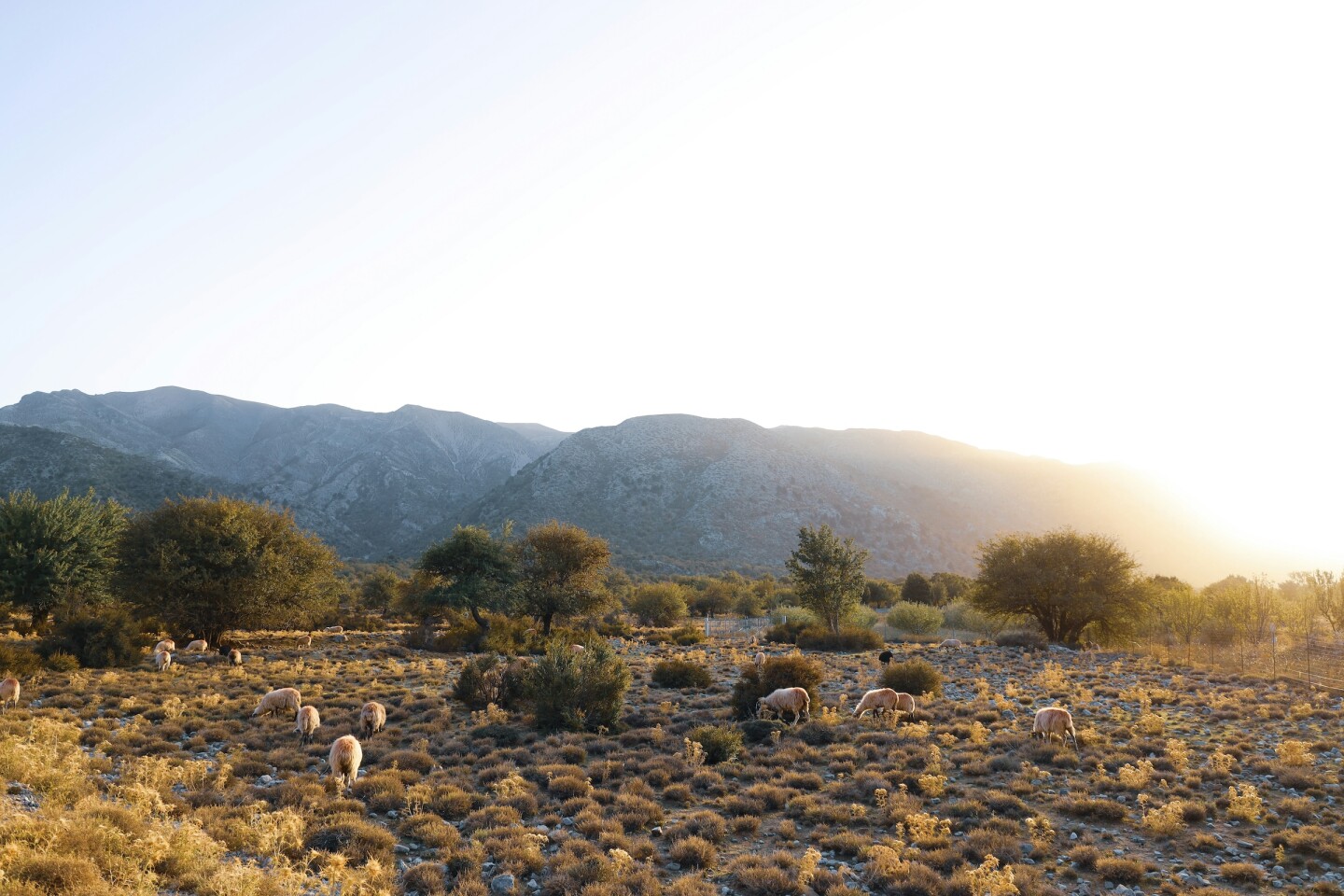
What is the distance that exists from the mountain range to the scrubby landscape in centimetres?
7341

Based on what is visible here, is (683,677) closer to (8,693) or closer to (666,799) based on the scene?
(666,799)

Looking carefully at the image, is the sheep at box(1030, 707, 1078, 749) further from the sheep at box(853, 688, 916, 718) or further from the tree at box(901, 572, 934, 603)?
the tree at box(901, 572, 934, 603)

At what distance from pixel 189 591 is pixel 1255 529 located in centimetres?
22305

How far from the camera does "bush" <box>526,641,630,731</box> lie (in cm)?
1752

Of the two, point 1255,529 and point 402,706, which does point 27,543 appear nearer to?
point 402,706

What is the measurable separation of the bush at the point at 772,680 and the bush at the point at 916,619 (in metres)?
30.6

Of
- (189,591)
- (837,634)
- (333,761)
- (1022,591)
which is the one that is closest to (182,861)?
(333,761)

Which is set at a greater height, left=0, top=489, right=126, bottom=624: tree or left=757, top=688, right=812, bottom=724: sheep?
left=0, top=489, right=126, bottom=624: tree

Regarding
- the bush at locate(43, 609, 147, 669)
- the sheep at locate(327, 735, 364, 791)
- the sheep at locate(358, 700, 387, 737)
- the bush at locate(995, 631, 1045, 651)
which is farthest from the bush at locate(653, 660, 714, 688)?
the bush at locate(995, 631, 1045, 651)

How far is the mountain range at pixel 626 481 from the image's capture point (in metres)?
102

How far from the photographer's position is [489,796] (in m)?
12.0

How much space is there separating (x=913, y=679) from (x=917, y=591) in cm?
4938

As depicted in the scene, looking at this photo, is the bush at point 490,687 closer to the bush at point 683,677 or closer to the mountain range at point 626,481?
the bush at point 683,677

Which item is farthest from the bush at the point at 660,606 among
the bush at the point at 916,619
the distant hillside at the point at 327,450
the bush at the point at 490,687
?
the distant hillside at the point at 327,450
